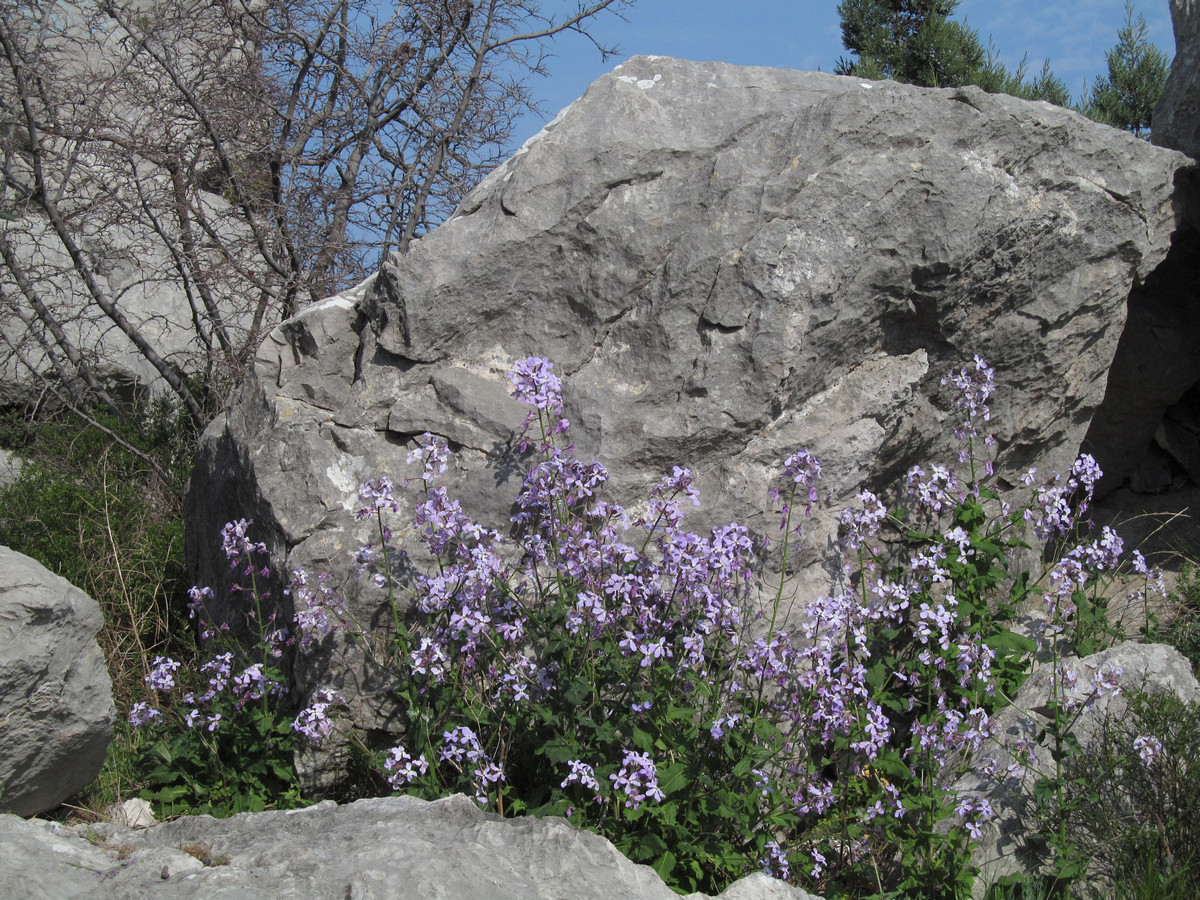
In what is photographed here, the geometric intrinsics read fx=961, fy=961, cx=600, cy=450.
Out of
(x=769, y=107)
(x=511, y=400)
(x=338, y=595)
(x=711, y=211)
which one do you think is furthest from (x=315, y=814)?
(x=769, y=107)

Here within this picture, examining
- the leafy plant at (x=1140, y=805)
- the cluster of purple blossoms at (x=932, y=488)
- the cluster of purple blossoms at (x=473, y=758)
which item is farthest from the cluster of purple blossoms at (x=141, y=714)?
the leafy plant at (x=1140, y=805)

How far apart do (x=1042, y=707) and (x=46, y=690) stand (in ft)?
12.5

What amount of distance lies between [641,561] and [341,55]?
635cm

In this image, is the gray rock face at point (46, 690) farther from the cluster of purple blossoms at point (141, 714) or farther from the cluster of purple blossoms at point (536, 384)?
the cluster of purple blossoms at point (536, 384)

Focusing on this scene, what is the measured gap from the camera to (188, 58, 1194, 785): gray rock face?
3.95 metres

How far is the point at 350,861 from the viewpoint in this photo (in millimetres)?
2377

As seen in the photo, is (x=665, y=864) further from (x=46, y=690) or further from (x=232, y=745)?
(x=46, y=690)

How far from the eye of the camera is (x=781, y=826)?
330 cm

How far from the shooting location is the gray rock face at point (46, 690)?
356 cm

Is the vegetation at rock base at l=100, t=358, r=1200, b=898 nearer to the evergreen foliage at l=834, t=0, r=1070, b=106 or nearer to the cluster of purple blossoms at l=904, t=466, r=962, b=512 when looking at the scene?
the cluster of purple blossoms at l=904, t=466, r=962, b=512

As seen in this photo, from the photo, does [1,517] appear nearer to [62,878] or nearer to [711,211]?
[62,878]

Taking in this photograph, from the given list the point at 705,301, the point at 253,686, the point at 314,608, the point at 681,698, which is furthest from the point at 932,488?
the point at 253,686

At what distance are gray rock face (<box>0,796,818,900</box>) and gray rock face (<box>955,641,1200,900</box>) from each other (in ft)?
3.37

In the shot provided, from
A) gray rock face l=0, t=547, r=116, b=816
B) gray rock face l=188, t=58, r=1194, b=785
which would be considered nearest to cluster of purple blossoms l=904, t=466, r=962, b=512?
gray rock face l=188, t=58, r=1194, b=785
